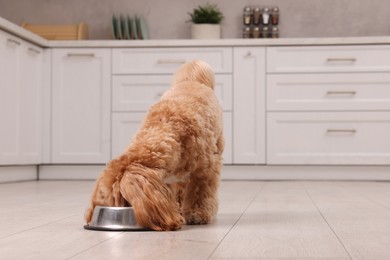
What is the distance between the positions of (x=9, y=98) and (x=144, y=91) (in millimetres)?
1080

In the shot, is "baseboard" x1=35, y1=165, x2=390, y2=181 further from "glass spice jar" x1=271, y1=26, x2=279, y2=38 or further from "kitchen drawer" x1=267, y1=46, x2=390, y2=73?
"glass spice jar" x1=271, y1=26, x2=279, y2=38

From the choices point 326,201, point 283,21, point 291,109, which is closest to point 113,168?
point 326,201

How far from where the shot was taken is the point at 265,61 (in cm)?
539

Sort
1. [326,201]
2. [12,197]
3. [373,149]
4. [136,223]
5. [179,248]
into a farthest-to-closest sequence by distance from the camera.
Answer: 1. [373,149]
2. [12,197]
3. [326,201]
4. [136,223]
5. [179,248]

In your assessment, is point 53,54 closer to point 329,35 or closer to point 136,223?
Result: point 329,35

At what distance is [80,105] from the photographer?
18.0 feet

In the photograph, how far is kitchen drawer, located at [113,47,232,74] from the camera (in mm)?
5410

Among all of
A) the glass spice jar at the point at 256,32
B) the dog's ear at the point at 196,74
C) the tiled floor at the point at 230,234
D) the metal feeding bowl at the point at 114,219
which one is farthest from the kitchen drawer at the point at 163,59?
the metal feeding bowl at the point at 114,219

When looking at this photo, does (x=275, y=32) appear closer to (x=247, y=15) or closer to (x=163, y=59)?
(x=247, y=15)

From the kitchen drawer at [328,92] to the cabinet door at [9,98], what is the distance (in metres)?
1.84

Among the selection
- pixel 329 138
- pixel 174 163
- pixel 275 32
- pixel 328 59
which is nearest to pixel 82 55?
pixel 275 32

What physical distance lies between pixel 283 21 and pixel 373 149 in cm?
143

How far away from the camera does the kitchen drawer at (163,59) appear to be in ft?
17.7

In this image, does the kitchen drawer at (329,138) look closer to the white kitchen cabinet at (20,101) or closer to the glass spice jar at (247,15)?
the glass spice jar at (247,15)
